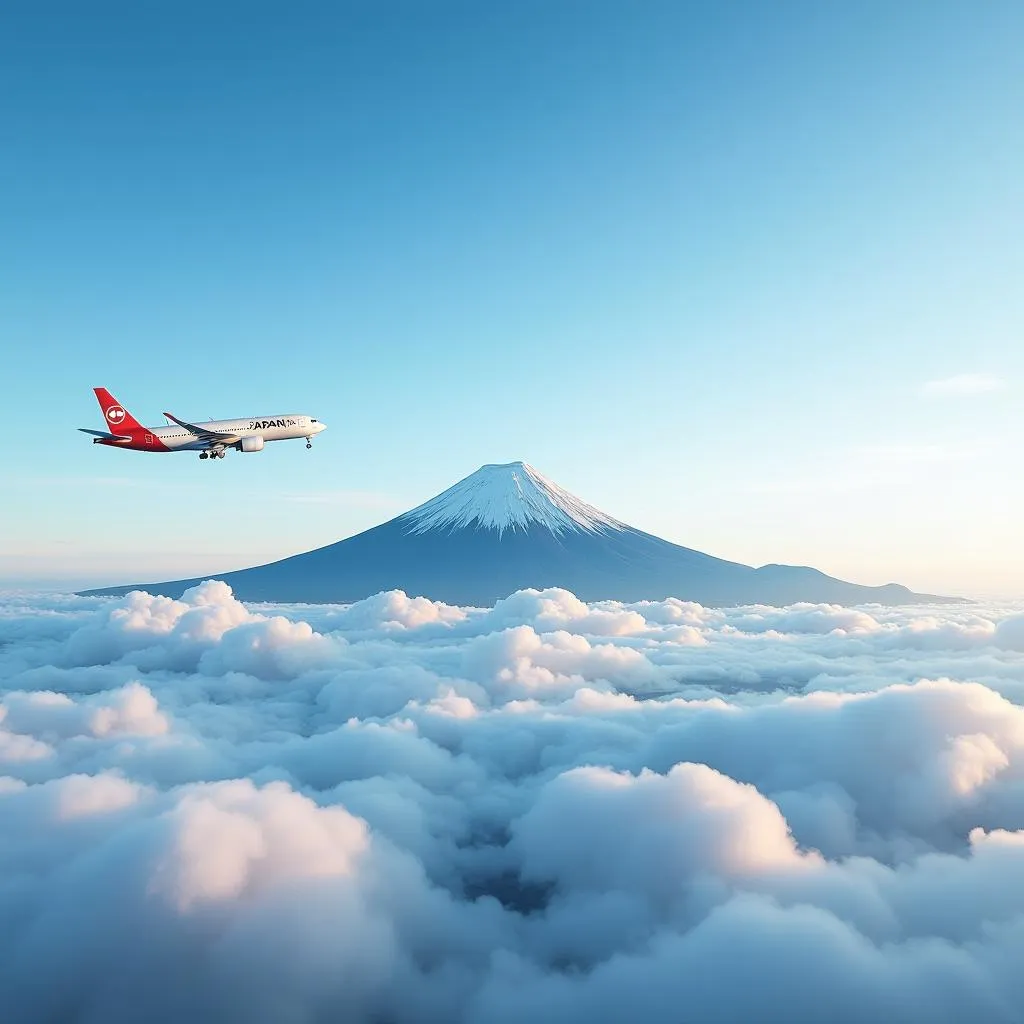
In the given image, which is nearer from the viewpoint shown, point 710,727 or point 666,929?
point 666,929

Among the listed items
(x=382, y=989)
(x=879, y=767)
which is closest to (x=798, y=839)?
(x=879, y=767)

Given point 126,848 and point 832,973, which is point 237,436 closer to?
point 126,848
